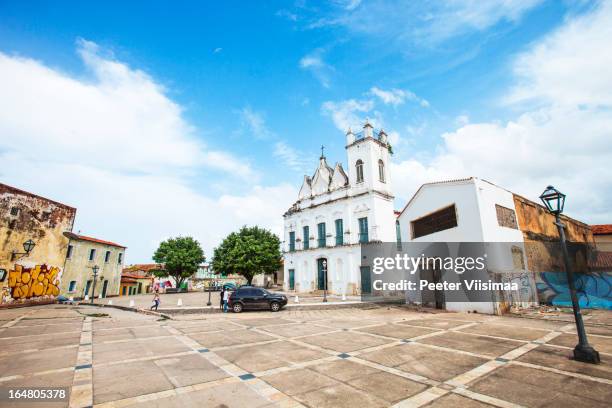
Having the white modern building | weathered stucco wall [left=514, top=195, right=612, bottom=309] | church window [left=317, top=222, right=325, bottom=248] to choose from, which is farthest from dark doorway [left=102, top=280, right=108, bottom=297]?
weathered stucco wall [left=514, top=195, right=612, bottom=309]

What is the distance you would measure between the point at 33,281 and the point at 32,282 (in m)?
0.09

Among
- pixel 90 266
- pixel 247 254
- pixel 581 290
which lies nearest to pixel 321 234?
pixel 247 254

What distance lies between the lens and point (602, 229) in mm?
29703

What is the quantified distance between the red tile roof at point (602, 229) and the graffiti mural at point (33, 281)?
165 ft

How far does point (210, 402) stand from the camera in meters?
4.72

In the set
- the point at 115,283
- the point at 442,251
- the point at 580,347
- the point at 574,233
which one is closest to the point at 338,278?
the point at 442,251

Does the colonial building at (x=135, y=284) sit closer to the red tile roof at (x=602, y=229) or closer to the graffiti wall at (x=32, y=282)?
the graffiti wall at (x=32, y=282)

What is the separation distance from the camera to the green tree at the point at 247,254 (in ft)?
120

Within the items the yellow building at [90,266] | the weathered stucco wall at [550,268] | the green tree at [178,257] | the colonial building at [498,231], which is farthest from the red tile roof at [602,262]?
the green tree at [178,257]

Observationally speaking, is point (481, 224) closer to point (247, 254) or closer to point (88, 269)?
point (247, 254)

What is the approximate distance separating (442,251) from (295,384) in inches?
579

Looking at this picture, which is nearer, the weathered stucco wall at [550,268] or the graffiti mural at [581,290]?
the graffiti mural at [581,290]

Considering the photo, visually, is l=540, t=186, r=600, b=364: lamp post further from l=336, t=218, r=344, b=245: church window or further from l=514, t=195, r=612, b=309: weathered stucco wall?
l=336, t=218, r=344, b=245: church window

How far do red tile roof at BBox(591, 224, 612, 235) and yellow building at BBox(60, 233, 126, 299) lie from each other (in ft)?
162
